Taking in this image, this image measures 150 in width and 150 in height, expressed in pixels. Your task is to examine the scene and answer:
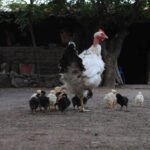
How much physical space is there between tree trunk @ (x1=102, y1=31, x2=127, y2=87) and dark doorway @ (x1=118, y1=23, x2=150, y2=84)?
398 cm

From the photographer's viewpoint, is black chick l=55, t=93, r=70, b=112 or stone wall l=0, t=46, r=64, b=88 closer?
black chick l=55, t=93, r=70, b=112

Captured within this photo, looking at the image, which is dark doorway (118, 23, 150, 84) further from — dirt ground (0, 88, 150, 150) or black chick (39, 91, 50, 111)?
black chick (39, 91, 50, 111)

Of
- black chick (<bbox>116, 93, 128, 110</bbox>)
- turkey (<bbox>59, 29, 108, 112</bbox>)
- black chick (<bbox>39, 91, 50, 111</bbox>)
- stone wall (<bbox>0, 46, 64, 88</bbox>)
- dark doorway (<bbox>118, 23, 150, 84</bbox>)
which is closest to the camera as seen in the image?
turkey (<bbox>59, 29, 108, 112</bbox>)

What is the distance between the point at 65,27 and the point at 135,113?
49.2 feet

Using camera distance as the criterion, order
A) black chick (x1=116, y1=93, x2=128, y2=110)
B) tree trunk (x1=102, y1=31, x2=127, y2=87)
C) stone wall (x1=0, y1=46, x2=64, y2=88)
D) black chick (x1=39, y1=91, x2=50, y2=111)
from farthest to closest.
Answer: stone wall (x1=0, y1=46, x2=64, y2=88)
tree trunk (x1=102, y1=31, x2=127, y2=87)
black chick (x1=116, y1=93, x2=128, y2=110)
black chick (x1=39, y1=91, x2=50, y2=111)

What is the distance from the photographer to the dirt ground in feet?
27.5

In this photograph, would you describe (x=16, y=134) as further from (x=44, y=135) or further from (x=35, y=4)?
(x=35, y=4)

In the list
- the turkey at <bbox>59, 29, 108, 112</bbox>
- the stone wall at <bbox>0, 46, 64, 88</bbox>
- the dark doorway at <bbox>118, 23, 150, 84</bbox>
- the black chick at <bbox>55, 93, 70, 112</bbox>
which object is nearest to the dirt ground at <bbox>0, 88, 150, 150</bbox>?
the black chick at <bbox>55, 93, 70, 112</bbox>

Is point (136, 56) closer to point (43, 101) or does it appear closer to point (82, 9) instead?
point (82, 9)

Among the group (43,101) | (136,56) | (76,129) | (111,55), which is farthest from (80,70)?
(136,56)

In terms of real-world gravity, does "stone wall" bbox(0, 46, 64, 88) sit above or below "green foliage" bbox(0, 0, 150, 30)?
below

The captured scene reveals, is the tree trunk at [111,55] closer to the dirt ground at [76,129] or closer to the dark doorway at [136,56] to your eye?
the dark doorway at [136,56]

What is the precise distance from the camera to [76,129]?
398 inches

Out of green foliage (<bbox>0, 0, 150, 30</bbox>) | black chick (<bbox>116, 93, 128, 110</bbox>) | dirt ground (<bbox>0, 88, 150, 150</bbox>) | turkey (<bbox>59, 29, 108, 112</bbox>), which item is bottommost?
dirt ground (<bbox>0, 88, 150, 150</bbox>)
